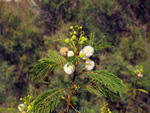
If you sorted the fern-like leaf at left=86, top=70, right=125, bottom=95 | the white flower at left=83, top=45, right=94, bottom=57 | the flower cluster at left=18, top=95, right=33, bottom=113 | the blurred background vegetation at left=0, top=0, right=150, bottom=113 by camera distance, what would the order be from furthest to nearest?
the blurred background vegetation at left=0, top=0, right=150, bottom=113 → the flower cluster at left=18, top=95, right=33, bottom=113 → the white flower at left=83, top=45, right=94, bottom=57 → the fern-like leaf at left=86, top=70, right=125, bottom=95

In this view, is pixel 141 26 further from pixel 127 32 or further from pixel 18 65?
pixel 18 65

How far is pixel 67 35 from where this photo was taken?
4887mm

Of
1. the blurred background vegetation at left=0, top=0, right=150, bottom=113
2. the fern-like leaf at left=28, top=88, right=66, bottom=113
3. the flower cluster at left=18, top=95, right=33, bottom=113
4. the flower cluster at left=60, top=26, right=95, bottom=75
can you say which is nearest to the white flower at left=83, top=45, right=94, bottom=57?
the flower cluster at left=60, top=26, right=95, bottom=75

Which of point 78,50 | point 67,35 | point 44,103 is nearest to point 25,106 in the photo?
point 44,103

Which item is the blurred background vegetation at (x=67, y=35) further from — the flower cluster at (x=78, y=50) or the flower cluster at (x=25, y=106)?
the flower cluster at (x=78, y=50)

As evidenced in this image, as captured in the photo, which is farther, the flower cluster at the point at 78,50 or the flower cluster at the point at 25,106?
the flower cluster at the point at 25,106

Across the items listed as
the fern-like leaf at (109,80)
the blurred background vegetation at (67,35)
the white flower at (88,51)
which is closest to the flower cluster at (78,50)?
the white flower at (88,51)

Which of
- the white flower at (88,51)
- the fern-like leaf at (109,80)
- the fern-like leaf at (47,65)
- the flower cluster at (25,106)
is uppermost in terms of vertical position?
the white flower at (88,51)

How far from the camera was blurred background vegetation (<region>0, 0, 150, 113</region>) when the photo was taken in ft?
13.0

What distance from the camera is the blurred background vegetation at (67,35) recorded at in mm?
3965

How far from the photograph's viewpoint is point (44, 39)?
16.8 feet

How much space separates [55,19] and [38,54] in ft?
6.41

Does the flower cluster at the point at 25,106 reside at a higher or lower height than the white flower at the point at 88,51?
lower

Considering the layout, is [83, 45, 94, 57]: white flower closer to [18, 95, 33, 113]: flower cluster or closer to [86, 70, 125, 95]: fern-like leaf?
[86, 70, 125, 95]: fern-like leaf
